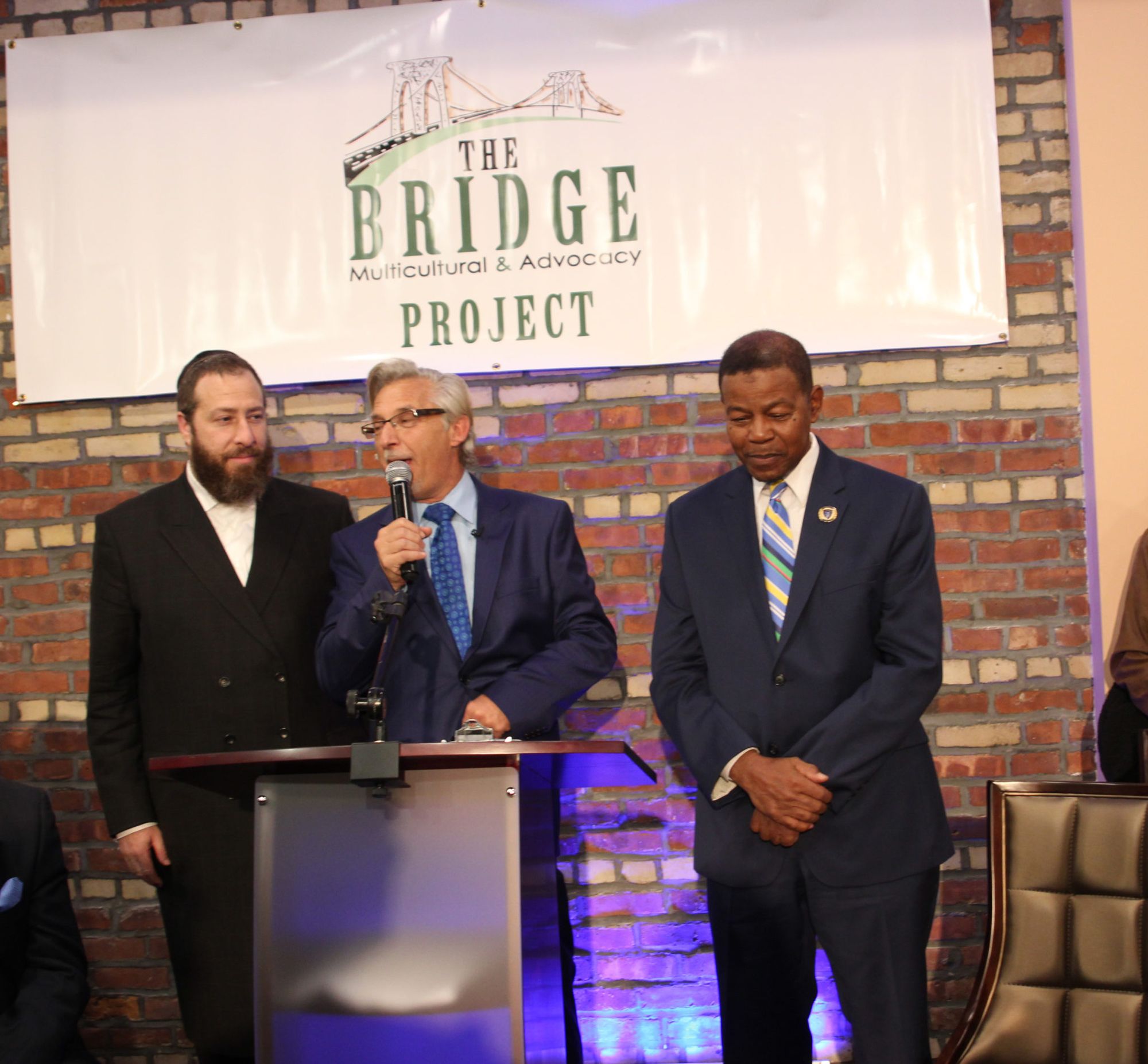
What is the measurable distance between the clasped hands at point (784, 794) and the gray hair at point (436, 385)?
104 cm

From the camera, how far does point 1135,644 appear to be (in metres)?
2.83

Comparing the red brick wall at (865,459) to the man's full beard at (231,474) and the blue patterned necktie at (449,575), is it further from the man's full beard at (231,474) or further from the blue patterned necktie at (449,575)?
the blue patterned necktie at (449,575)

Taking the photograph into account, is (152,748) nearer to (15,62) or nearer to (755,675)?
(755,675)

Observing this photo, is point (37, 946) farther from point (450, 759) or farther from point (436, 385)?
point (436, 385)

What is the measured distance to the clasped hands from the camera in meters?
2.26

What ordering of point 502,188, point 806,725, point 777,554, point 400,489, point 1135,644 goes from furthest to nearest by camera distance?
1. point 502,188
2. point 1135,644
3. point 777,554
4. point 806,725
5. point 400,489

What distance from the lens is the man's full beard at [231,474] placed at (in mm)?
2855

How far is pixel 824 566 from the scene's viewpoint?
2.40 metres

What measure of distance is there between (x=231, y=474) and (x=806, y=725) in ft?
4.91

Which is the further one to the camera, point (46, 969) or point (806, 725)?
point (806, 725)

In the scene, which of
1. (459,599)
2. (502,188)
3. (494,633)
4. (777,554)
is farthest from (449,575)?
(502,188)

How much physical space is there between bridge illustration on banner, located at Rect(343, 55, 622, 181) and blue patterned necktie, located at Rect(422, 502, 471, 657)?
1.20 m

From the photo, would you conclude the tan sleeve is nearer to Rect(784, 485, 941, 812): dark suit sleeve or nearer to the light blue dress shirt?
Rect(784, 485, 941, 812): dark suit sleeve

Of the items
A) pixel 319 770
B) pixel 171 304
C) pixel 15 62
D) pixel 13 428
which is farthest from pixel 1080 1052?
pixel 15 62
